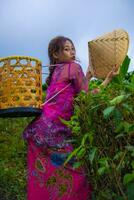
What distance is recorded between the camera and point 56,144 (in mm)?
3943

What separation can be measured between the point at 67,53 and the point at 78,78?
340 millimetres

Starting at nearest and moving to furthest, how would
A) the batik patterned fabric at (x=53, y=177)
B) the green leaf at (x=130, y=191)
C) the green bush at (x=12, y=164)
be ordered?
the green leaf at (x=130, y=191) < the batik patterned fabric at (x=53, y=177) < the green bush at (x=12, y=164)

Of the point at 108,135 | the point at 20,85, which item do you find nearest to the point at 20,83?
the point at 20,85

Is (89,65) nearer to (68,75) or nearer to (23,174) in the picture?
(68,75)

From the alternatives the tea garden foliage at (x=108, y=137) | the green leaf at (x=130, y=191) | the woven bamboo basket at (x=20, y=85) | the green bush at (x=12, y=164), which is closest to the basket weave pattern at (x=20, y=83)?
the woven bamboo basket at (x=20, y=85)

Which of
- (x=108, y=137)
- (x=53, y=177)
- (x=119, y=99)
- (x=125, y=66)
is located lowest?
(x=53, y=177)

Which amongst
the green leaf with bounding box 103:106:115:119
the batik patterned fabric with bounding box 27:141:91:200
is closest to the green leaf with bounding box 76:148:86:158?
the green leaf with bounding box 103:106:115:119

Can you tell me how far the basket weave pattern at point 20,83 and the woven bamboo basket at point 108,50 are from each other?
1.28 feet

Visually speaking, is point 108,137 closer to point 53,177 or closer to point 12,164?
point 53,177

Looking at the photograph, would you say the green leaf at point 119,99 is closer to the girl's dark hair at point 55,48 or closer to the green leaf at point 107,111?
the green leaf at point 107,111

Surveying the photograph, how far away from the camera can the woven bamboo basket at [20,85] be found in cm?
395

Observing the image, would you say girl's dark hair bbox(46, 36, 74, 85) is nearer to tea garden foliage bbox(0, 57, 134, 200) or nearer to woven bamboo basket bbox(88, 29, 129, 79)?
woven bamboo basket bbox(88, 29, 129, 79)

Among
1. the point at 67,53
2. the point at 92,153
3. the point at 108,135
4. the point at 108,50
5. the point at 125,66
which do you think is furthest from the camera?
the point at 67,53

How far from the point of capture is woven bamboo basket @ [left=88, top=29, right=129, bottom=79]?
3900 millimetres
